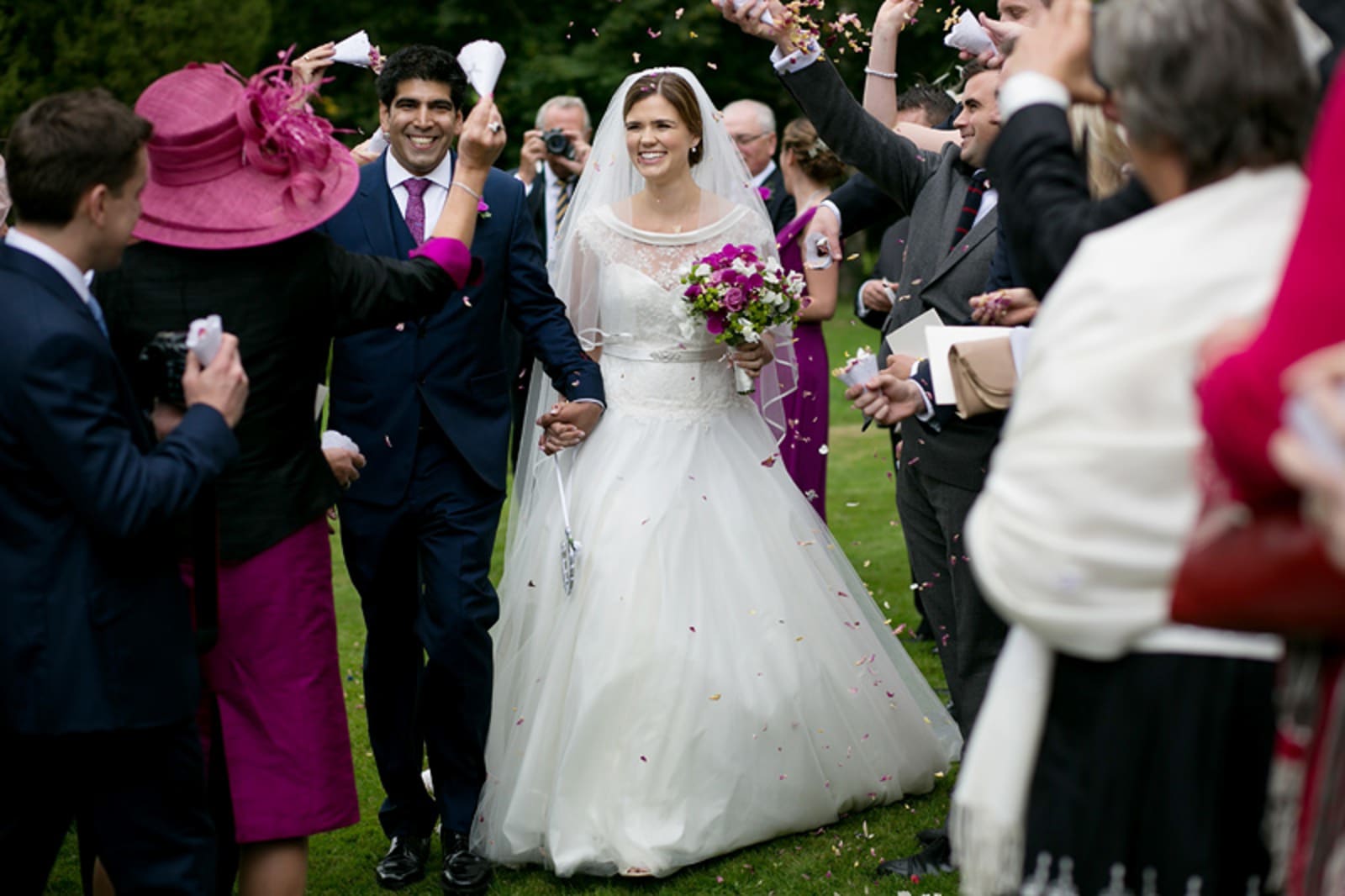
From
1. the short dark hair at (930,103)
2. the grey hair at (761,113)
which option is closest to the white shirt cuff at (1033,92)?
the short dark hair at (930,103)

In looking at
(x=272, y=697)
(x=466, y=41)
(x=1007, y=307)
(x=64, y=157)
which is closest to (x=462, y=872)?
(x=272, y=697)

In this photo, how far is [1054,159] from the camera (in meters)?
2.62

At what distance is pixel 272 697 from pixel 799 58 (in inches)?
93.1

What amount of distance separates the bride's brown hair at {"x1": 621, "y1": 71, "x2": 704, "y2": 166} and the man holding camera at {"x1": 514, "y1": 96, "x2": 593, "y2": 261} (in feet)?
9.78

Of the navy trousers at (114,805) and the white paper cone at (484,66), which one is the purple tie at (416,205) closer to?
the white paper cone at (484,66)

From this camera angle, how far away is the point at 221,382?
313cm

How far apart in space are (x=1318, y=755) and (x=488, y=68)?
2761 mm

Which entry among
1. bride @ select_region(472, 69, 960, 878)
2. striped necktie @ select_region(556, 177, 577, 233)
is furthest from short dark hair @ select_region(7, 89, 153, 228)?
striped necktie @ select_region(556, 177, 577, 233)

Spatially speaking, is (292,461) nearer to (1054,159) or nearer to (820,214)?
(1054,159)

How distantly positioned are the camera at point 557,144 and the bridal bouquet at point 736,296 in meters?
3.62

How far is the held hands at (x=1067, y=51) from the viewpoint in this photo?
2.62m

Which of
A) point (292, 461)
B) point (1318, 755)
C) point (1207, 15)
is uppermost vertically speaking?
point (1207, 15)

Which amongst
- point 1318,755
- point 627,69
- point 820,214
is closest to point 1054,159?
point 1318,755

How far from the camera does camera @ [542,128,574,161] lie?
864cm
